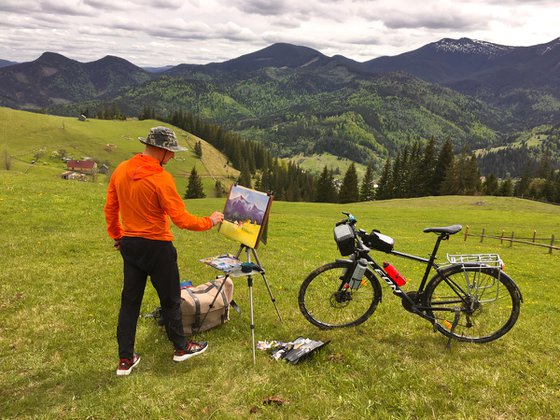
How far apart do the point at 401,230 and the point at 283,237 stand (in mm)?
16869

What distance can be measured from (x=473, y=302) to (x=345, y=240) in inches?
134

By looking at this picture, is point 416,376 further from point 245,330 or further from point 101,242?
point 101,242

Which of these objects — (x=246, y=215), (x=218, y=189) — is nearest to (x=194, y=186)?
(x=218, y=189)

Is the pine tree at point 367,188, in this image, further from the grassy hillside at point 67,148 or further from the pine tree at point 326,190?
the grassy hillside at point 67,148

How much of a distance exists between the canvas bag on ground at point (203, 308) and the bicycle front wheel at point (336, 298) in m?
1.99

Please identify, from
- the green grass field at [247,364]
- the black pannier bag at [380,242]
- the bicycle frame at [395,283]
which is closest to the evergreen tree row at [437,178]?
the green grass field at [247,364]

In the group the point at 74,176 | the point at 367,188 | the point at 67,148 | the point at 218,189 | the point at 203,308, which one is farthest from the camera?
the point at 67,148

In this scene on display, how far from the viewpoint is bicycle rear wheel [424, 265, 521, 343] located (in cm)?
842

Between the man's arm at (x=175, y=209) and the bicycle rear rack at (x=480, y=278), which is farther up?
the man's arm at (x=175, y=209)

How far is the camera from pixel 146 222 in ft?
22.6

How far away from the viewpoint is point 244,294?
39.2 ft

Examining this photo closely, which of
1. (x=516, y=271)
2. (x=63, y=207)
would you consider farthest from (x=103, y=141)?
(x=516, y=271)

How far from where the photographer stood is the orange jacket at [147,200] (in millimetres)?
6699

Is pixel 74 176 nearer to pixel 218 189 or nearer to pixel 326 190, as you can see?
pixel 218 189
